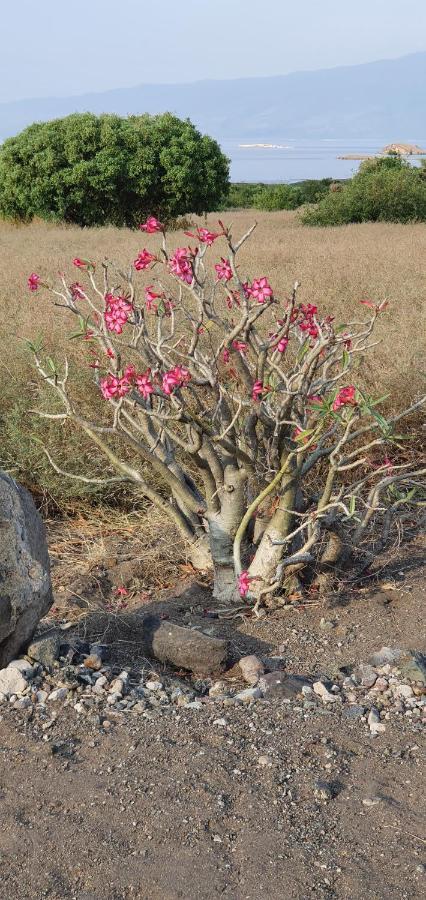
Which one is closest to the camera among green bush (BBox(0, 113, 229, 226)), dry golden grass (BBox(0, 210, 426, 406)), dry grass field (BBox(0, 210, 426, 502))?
dry grass field (BBox(0, 210, 426, 502))

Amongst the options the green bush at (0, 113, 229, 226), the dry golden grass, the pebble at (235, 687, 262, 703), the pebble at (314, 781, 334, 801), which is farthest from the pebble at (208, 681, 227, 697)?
the green bush at (0, 113, 229, 226)

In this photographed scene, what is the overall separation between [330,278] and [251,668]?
15.7ft

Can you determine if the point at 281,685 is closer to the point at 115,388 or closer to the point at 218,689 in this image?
the point at 218,689

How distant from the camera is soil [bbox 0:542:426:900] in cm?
200

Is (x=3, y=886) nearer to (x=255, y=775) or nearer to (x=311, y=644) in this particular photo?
(x=255, y=775)

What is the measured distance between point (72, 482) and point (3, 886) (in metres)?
2.74

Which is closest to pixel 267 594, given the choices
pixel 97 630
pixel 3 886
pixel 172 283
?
pixel 97 630

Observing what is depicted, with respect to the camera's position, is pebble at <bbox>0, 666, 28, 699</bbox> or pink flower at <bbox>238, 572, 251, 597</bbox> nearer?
pebble at <bbox>0, 666, 28, 699</bbox>

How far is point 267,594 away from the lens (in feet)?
11.6

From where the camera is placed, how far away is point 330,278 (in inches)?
288

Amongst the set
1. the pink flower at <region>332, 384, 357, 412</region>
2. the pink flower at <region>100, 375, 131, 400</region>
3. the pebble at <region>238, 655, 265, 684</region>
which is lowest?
the pebble at <region>238, 655, 265, 684</region>

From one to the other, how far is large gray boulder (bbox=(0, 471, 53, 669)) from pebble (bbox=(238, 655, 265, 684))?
635 mm

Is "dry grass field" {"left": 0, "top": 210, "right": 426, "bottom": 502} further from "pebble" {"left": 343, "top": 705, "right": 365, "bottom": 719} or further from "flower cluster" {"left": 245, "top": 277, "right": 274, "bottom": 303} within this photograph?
"pebble" {"left": 343, "top": 705, "right": 365, "bottom": 719}

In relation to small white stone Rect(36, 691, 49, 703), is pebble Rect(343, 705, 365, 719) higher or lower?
lower
